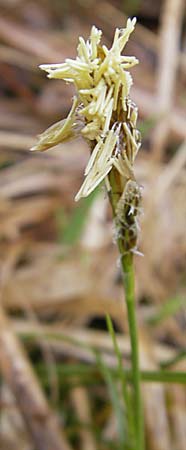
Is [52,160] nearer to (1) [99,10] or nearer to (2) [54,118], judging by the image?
(2) [54,118]

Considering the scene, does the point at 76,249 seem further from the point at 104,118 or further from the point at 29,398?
the point at 104,118

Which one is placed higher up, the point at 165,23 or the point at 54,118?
the point at 165,23

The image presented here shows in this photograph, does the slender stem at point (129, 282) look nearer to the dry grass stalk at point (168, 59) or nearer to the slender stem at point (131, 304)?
the slender stem at point (131, 304)

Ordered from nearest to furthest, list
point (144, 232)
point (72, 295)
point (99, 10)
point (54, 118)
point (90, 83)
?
point (90, 83) → point (72, 295) → point (144, 232) → point (54, 118) → point (99, 10)

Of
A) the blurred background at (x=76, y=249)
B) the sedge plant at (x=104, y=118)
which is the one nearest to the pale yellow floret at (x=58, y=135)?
the sedge plant at (x=104, y=118)

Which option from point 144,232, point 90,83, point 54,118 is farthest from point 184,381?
→ point 54,118

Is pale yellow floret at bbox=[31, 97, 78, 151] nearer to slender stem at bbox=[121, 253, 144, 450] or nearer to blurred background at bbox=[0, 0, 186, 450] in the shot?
slender stem at bbox=[121, 253, 144, 450]

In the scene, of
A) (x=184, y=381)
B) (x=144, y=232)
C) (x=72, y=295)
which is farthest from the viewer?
(x=144, y=232)
